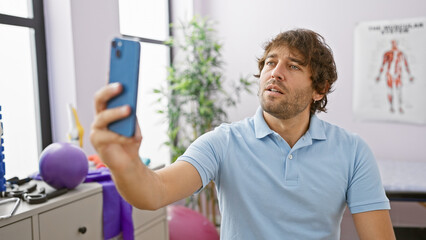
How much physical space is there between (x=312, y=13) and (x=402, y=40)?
75cm

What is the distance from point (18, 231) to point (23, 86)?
1075 mm

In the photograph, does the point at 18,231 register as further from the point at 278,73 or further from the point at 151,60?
the point at 151,60

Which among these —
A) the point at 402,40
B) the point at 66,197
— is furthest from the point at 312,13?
the point at 66,197

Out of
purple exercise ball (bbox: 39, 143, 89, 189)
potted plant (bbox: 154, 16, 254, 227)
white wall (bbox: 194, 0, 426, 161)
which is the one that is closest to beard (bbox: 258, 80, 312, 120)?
purple exercise ball (bbox: 39, 143, 89, 189)

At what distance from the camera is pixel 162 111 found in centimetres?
302

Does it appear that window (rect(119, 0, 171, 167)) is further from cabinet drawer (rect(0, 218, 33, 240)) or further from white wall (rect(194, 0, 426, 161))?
cabinet drawer (rect(0, 218, 33, 240))

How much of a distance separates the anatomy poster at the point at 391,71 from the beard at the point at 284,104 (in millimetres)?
1930

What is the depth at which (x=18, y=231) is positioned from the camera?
4.41 feet

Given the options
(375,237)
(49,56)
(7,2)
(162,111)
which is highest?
(7,2)

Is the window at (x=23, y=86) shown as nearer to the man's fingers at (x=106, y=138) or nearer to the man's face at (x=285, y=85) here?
→ the man's face at (x=285, y=85)

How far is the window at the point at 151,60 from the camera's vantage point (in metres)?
3.08

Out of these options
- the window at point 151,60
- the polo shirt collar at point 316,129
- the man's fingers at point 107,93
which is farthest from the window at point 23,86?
the man's fingers at point 107,93

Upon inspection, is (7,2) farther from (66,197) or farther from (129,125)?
(129,125)

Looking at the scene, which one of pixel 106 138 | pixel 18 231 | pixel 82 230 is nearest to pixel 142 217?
pixel 82 230
